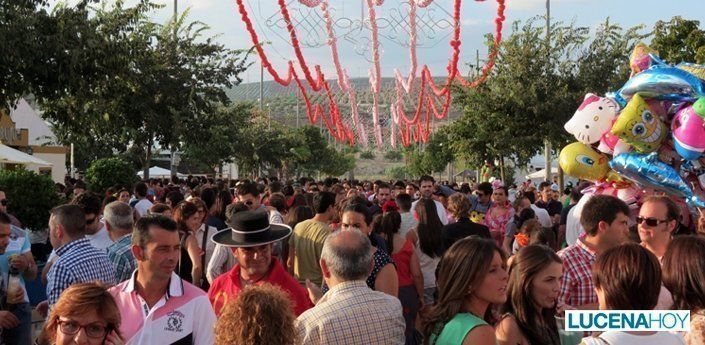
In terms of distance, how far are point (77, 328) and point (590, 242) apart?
3.27m

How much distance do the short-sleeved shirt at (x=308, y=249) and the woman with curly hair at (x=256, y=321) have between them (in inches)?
165

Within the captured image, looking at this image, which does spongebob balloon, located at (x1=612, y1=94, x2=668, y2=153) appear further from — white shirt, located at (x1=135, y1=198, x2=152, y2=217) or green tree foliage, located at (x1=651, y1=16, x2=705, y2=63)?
green tree foliage, located at (x1=651, y1=16, x2=705, y2=63)

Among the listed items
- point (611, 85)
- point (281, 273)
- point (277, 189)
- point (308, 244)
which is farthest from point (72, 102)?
point (611, 85)

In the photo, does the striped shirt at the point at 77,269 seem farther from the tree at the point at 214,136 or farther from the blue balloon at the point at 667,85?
the tree at the point at 214,136

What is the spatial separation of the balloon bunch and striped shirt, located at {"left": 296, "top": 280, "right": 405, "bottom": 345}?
7559mm

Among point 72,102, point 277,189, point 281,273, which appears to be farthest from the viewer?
point 72,102

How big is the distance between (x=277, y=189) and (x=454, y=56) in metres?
11.2

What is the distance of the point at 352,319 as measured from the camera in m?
4.57

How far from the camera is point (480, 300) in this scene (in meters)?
4.16

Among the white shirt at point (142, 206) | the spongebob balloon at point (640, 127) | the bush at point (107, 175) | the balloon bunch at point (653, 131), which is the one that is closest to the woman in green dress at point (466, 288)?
the balloon bunch at point (653, 131)

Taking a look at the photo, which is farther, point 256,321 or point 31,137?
point 31,137

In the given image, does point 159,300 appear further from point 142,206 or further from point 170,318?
point 142,206

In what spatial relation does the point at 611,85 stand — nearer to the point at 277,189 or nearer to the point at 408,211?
the point at 277,189

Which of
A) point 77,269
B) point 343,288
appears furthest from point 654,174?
point 77,269
